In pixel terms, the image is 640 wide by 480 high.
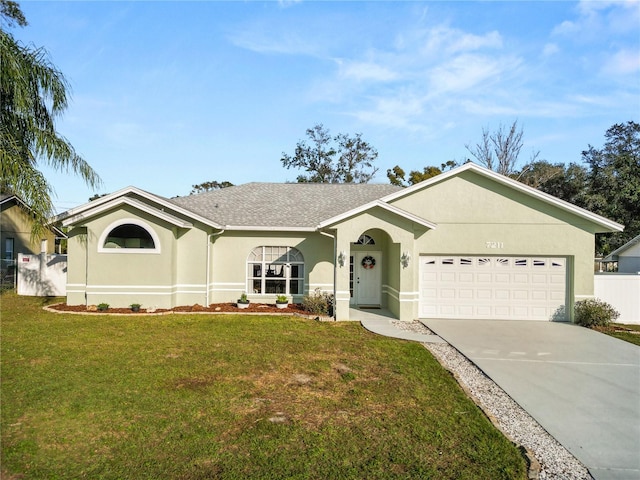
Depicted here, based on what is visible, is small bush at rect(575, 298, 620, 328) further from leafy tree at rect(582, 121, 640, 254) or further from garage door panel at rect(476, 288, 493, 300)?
leafy tree at rect(582, 121, 640, 254)

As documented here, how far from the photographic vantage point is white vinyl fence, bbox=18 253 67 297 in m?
18.0

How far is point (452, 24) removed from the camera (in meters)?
11.0

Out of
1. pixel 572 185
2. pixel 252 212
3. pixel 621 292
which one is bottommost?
pixel 621 292

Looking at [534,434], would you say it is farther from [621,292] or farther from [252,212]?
[252,212]

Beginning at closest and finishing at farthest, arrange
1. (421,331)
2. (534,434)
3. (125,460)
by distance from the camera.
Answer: (125,460)
(534,434)
(421,331)

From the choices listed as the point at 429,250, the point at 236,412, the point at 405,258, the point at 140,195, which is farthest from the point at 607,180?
the point at 236,412

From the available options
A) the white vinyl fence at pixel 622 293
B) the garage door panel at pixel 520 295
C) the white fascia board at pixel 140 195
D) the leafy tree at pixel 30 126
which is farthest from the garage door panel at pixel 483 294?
the leafy tree at pixel 30 126

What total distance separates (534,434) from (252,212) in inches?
533

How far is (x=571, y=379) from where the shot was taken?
25.5 ft

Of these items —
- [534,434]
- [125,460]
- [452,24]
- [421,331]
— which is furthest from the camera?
[421,331]

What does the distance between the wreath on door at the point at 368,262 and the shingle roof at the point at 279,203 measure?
250 centimetres

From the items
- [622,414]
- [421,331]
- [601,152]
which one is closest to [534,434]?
[622,414]

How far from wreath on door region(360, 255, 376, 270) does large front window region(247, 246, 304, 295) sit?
259 cm

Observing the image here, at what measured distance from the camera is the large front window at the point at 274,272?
52.2ft
